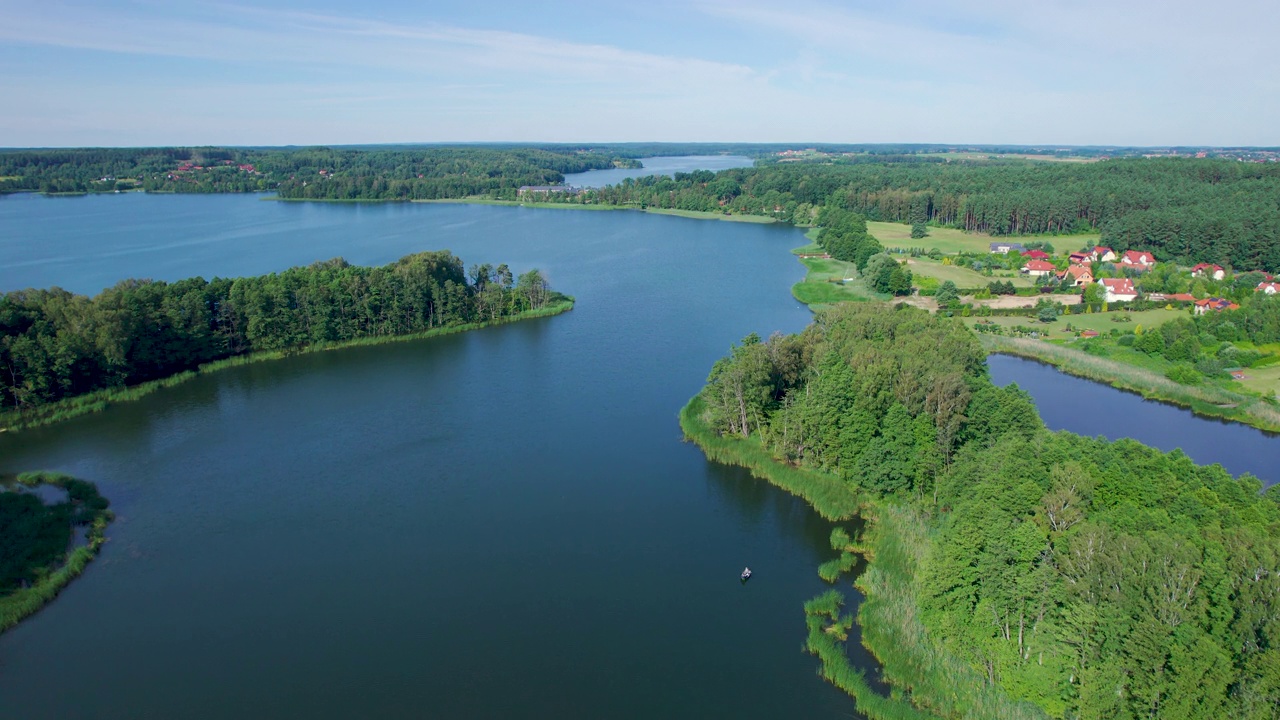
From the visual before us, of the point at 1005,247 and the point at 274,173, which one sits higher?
the point at 274,173

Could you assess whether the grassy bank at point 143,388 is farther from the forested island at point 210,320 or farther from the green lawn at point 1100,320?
the green lawn at point 1100,320

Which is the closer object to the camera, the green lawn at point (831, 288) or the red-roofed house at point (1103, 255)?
the green lawn at point (831, 288)

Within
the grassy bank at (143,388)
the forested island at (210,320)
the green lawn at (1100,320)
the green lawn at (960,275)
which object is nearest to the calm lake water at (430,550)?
the grassy bank at (143,388)

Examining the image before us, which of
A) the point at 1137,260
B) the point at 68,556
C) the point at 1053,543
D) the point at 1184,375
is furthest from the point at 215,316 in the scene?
the point at 1137,260

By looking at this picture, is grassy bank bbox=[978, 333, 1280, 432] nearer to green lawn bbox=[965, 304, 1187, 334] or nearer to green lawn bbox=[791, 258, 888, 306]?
green lawn bbox=[965, 304, 1187, 334]

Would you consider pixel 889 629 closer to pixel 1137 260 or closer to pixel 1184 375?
pixel 1184 375

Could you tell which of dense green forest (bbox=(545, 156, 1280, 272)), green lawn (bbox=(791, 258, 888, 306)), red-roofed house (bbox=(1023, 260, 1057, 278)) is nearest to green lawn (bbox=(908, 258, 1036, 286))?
red-roofed house (bbox=(1023, 260, 1057, 278))
